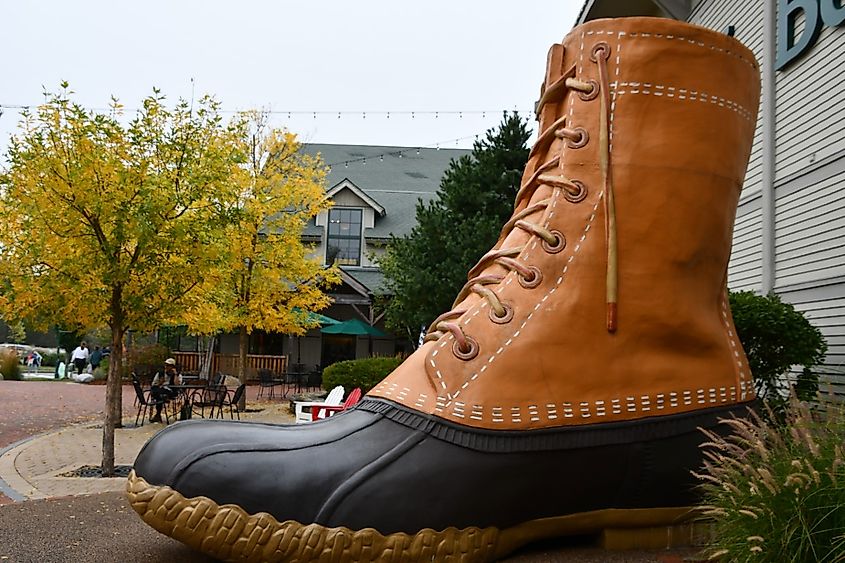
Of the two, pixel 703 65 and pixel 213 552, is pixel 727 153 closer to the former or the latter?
pixel 703 65

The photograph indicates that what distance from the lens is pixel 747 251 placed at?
26.7 ft

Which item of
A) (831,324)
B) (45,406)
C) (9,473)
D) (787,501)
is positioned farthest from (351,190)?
(787,501)

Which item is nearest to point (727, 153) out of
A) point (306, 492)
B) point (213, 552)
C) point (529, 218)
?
point (529, 218)

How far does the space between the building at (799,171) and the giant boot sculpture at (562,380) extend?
4.91m

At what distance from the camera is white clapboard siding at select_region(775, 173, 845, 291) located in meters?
6.33

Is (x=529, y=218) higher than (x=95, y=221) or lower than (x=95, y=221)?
lower

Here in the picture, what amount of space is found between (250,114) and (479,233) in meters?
9.47

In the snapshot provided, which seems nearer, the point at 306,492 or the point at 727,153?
the point at 306,492

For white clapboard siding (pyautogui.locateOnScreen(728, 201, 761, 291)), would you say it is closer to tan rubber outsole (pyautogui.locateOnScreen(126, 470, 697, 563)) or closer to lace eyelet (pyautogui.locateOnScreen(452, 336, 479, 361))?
lace eyelet (pyautogui.locateOnScreen(452, 336, 479, 361))

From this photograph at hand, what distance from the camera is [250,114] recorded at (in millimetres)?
19703

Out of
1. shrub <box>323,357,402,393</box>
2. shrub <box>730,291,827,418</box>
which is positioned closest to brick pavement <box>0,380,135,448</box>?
shrub <box>323,357,402,393</box>

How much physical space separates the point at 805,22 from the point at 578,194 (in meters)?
6.29

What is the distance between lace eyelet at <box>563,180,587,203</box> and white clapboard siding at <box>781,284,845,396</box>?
4.76m

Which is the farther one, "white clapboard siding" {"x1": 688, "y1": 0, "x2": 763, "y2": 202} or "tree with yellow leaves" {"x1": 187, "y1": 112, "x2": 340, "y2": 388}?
"tree with yellow leaves" {"x1": 187, "y1": 112, "x2": 340, "y2": 388}
